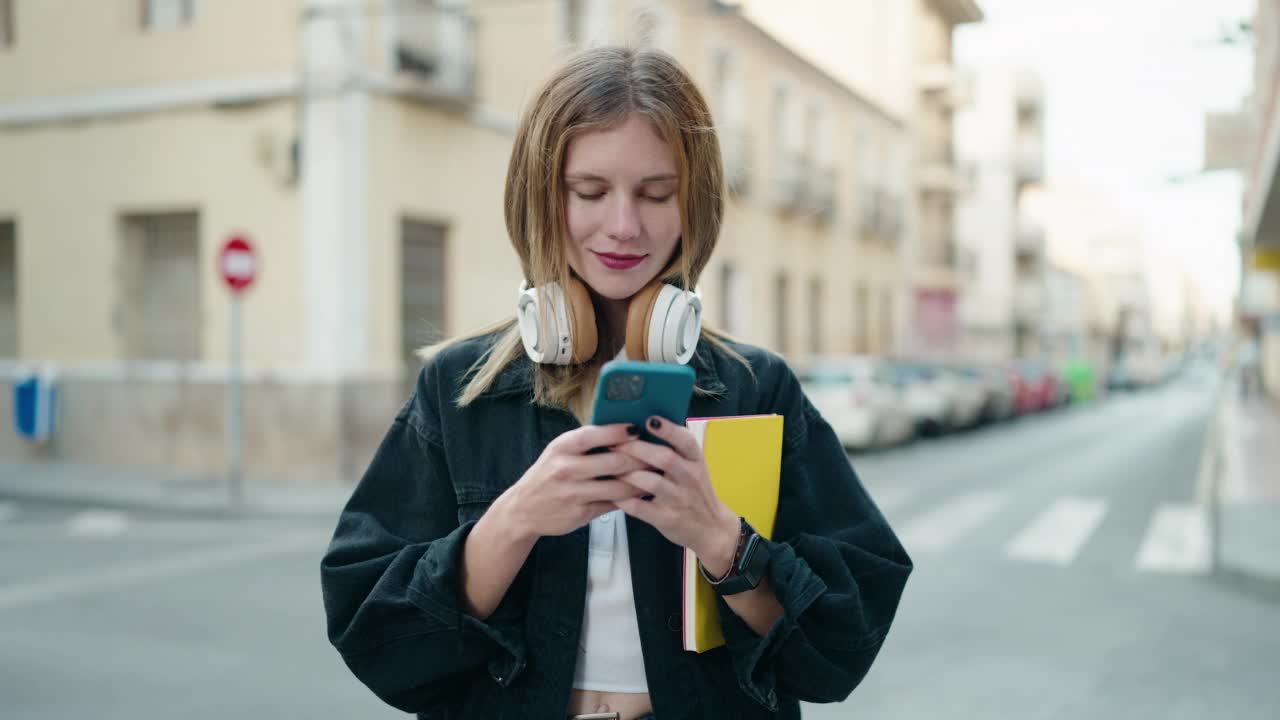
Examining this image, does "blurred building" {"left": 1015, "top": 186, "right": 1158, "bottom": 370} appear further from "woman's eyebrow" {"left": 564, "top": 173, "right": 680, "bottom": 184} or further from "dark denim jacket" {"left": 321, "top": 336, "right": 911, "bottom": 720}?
"woman's eyebrow" {"left": 564, "top": 173, "right": 680, "bottom": 184}

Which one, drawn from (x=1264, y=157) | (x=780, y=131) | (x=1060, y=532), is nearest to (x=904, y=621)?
(x=1060, y=532)

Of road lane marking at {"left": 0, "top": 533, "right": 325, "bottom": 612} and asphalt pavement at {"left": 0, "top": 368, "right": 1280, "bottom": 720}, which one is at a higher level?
road lane marking at {"left": 0, "top": 533, "right": 325, "bottom": 612}

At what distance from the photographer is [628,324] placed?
5.16ft

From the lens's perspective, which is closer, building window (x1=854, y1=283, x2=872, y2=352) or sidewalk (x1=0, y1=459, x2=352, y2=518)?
sidewalk (x1=0, y1=459, x2=352, y2=518)

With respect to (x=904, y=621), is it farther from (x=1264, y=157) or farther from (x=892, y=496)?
(x=1264, y=157)

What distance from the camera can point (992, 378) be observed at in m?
27.2

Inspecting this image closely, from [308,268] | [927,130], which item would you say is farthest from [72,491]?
[927,130]

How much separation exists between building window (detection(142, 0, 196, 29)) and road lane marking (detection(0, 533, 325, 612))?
7070 millimetres

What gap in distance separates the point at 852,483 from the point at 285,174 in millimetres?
12302

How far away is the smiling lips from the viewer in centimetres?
158

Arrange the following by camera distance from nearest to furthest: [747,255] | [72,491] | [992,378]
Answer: [72,491], [747,255], [992,378]

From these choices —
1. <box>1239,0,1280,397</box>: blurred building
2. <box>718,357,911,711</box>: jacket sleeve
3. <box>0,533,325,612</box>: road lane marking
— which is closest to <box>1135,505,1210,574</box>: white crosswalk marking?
<box>1239,0,1280,397</box>: blurred building

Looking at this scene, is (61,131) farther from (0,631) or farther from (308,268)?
(0,631)

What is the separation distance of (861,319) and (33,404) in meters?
19.9
